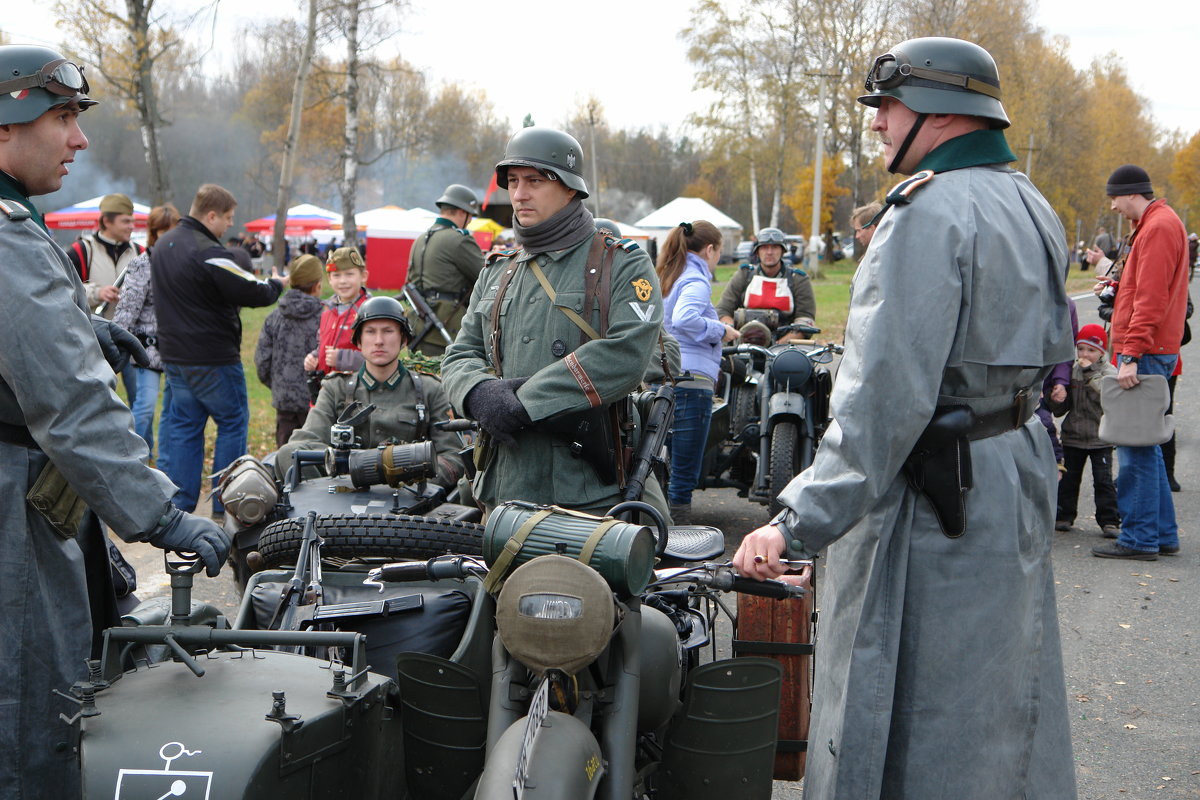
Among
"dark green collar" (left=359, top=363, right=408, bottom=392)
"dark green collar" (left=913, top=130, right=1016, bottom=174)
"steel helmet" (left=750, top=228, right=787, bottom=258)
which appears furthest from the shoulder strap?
"dark green collar" (left=913, top=130, right=1016, bottom=174)

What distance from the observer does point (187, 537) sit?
2.69m

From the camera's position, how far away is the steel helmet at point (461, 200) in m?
8.07

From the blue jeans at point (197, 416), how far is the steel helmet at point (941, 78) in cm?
548

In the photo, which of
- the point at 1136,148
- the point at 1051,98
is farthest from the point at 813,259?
the point at 1136,148

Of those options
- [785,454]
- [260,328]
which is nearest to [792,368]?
[785,454]

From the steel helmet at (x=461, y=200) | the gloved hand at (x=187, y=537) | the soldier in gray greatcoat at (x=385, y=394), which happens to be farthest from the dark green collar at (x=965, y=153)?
the steel helmet at (x=461, y=200)

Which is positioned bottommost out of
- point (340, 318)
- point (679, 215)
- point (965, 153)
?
point (340, 318)

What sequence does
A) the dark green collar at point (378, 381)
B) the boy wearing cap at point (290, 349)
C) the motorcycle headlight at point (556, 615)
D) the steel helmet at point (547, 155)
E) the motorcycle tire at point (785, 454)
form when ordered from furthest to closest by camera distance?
the boy wearing cap at point (290, 349) → the motorcycle tire at point (785, 454) → the dark green collar at point (378, 381) → the steel helmet at point (547, 155) → the motorcycle headlight at point (556, 615)

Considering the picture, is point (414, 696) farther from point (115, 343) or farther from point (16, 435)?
point (115, 343)

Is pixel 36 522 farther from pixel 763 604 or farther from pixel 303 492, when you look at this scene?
pixel 763 604

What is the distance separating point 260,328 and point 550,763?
14256 mm

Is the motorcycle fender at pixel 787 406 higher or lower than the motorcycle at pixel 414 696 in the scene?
higher

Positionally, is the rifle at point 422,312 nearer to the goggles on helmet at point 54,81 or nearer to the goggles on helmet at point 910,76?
the goggles on helmet at point 54,81

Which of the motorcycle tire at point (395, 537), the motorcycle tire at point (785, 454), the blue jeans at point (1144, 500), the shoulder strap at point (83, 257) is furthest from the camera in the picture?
the shoulder strap at point (83, 257)
